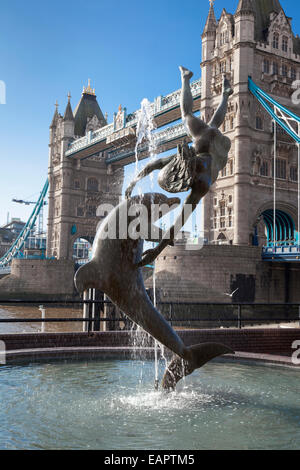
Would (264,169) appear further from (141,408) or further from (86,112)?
(86,112)

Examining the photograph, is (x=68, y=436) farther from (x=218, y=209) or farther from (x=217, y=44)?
(x=217, y=44)

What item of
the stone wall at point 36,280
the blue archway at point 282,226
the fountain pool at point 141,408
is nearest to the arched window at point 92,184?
the stone wall at point 36,280

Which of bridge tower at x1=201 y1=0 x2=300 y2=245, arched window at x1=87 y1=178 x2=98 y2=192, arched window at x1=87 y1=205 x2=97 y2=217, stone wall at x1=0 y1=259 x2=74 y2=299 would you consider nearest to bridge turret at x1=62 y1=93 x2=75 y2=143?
arched window at x1=87 y1=178 x2=98 y2=192

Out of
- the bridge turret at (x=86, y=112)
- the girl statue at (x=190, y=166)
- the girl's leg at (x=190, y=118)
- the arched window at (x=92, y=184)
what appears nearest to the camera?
the girl statue at (x=190, y=166)

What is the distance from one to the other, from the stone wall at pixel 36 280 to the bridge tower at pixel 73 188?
26.4ft

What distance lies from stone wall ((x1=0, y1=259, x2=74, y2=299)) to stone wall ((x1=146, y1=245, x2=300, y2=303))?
64.2 feet

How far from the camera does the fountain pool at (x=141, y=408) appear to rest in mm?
3504

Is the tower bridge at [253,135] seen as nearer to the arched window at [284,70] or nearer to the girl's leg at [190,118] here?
the arched window at [284,70]

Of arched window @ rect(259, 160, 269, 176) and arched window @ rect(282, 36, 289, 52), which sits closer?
arched window @ rect(259, 160, 269, 176)

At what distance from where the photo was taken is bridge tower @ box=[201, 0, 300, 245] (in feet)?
111

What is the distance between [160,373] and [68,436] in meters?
3.07

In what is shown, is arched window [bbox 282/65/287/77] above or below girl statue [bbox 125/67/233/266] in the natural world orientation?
above

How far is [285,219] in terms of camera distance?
1484 inches

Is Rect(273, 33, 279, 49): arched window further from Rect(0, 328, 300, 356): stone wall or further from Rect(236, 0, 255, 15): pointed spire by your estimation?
Rect(0, 328, 300, 356): stone wall
